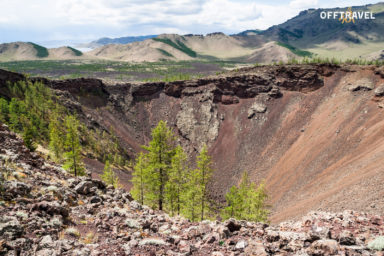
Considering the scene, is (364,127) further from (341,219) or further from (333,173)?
(341,219)

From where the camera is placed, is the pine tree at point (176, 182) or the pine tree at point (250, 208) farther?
the pine tree at point (250, 208)

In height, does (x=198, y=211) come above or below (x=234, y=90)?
below

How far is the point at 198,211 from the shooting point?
99.0ft

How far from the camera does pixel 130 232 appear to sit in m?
12.9

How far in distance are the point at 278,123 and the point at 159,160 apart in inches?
2225

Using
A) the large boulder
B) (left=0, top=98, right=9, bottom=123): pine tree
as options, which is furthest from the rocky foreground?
(left=0, top=98, right=9, bottom=123): pine tree

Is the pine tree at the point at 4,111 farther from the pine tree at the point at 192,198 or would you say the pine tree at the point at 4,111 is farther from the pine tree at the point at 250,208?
the pine tree at the point at 250,208

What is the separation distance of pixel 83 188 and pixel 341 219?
60.3 ft

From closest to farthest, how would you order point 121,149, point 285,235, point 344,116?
point 285,235, point 344,116, point 121,149

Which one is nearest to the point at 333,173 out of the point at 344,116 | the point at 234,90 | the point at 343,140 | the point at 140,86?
the point at 343,140

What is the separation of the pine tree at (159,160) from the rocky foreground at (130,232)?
11.4m

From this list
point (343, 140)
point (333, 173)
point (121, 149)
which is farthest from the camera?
point (121, 149)

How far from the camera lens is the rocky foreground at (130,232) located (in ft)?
32.2

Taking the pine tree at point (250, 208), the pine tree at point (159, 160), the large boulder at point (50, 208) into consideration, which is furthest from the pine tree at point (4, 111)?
the pine tree at point (250, 208)
